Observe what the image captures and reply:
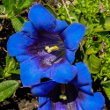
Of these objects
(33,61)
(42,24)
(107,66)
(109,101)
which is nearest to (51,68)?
(33,61)

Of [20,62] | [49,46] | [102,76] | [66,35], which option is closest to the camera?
[66,35]

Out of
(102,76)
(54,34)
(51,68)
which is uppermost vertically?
(54,34)

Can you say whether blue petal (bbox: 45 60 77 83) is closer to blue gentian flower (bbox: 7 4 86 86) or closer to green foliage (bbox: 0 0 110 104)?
blue gentian flower (bbox: 7 4 86 86)

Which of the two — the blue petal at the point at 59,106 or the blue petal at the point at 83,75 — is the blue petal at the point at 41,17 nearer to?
the blue petal at the point at 83,75

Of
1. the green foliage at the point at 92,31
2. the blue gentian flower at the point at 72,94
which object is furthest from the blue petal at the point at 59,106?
the green foliage at the point at 92,31

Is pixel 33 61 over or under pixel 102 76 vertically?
over

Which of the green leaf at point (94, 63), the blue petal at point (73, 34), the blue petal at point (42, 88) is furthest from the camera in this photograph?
the green leaf at point (94, 63)

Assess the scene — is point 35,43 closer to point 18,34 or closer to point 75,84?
point 18,34

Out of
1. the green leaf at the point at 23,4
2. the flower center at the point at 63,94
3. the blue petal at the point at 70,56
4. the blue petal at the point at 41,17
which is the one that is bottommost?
the flower center at the point at 63,94
